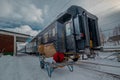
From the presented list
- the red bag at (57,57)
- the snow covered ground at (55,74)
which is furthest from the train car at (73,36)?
the snow covered ground at (55,74)

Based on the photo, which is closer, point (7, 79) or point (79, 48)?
point (7, 79)

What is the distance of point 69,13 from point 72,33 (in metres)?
1.15

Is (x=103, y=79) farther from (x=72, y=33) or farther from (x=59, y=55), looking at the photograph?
(x=72, y=33)

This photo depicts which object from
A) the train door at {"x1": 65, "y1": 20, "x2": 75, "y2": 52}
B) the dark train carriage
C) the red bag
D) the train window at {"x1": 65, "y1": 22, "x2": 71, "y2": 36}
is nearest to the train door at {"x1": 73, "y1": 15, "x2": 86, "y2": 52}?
the dark train carriage

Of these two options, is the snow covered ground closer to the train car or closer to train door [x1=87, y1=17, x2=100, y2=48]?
the train car

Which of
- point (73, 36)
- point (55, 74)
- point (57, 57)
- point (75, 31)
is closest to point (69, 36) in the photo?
point (73, 36)

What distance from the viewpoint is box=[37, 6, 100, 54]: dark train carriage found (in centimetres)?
511

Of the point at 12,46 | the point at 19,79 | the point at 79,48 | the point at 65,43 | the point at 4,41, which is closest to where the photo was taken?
the point at 19,79

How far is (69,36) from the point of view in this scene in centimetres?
574

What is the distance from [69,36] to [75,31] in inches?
21.3

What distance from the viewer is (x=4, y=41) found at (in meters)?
21.3

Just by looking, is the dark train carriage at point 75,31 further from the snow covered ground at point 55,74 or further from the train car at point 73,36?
the snow covered ground at point 55,74

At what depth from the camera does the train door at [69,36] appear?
5.50m

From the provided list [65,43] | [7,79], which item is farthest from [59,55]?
[7,79]
